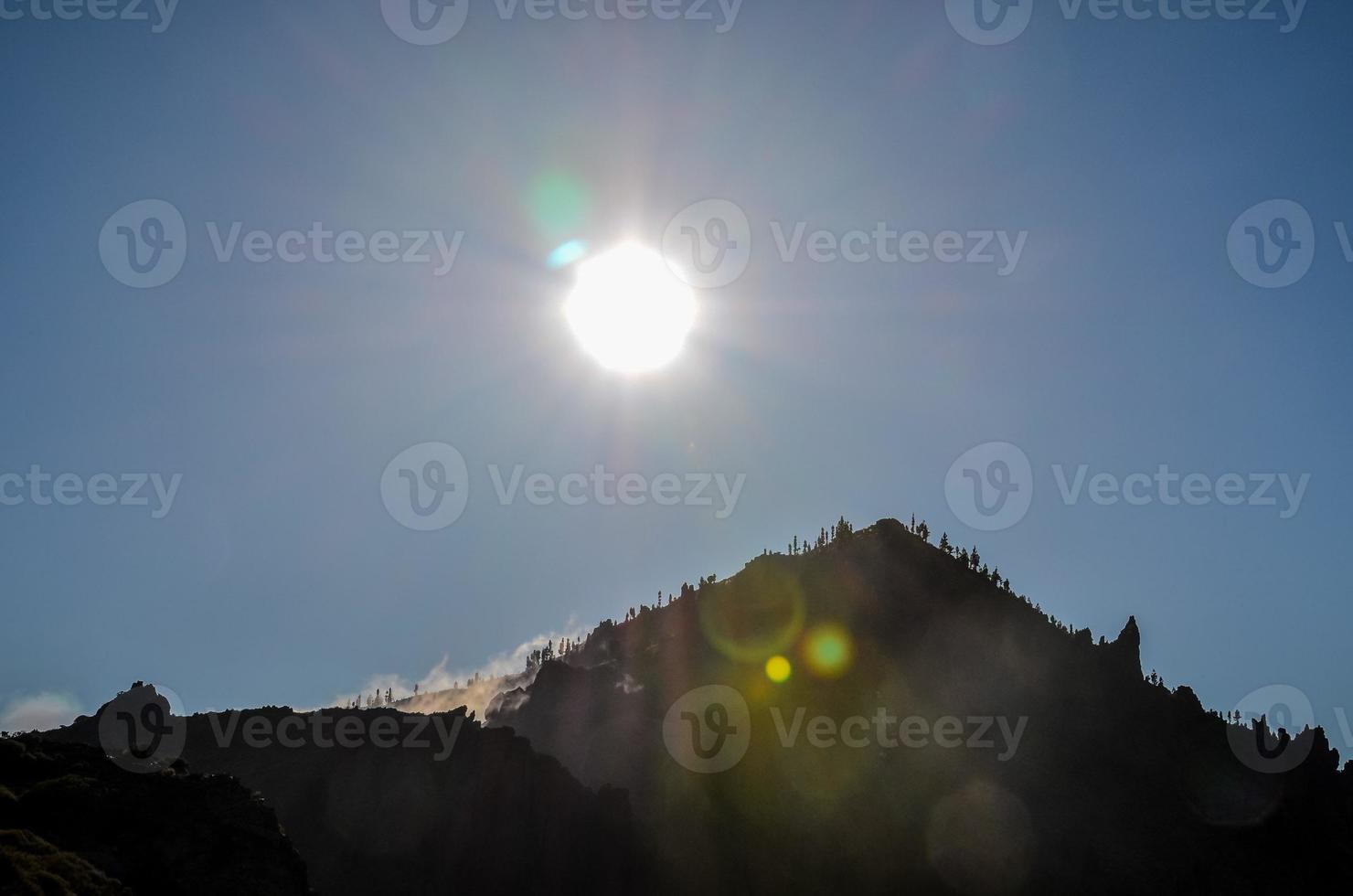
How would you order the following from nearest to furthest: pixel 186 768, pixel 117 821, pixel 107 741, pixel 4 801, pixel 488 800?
pixel 4 801
pixel 117 821
pixel 186 768
pixel 107 741
pixel 488 800

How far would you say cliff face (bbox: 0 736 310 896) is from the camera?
81125 millimetres

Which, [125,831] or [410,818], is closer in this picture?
[125,831]

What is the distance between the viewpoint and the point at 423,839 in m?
186

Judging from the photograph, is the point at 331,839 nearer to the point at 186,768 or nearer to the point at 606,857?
the point at 606,857

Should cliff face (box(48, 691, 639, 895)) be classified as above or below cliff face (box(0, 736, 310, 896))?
above

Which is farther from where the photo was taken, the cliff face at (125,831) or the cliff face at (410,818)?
the cliff face at (410,818)

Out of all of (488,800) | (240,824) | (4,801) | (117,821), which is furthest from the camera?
(488,800)

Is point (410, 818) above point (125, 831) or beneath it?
above

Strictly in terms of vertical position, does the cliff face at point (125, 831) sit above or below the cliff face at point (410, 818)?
below

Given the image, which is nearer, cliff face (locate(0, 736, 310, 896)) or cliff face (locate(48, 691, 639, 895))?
cliff face (locate(0, 736, 310, 896))

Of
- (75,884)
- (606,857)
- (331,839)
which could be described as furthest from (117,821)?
(606,857)

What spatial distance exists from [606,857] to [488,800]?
943 inches

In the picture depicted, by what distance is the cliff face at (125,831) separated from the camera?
81.1m

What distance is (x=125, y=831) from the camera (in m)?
93.3
